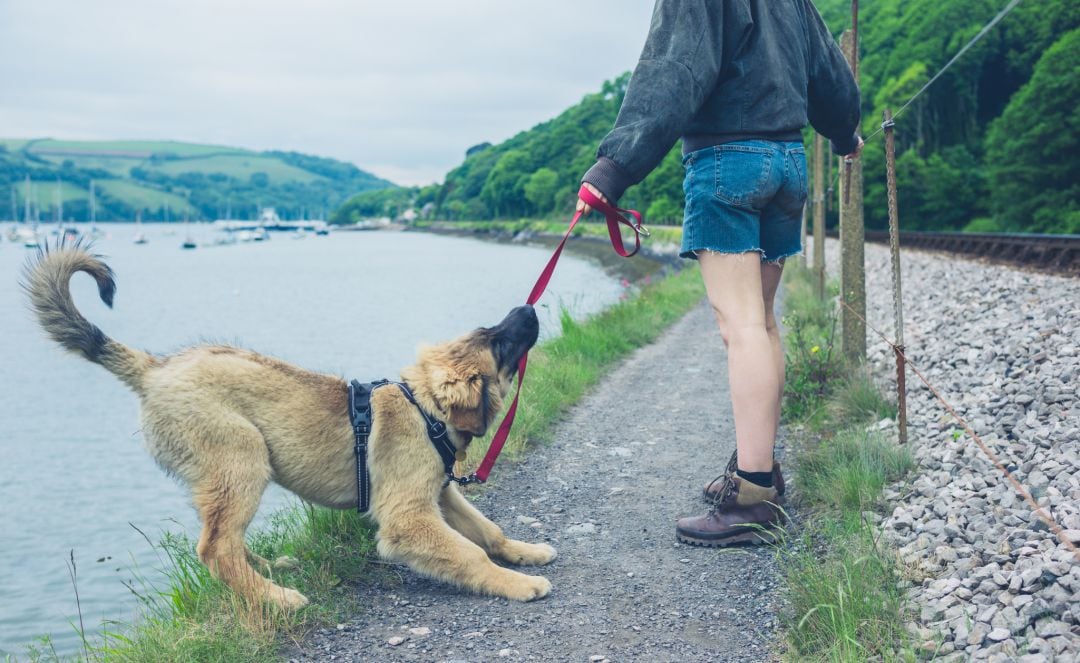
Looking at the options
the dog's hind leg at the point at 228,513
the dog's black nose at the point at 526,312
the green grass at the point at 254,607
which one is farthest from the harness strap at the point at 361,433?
the dog's black nose at the point at 526,312

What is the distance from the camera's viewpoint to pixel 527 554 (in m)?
3.66

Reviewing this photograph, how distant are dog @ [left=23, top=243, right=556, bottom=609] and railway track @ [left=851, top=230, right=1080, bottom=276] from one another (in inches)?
349

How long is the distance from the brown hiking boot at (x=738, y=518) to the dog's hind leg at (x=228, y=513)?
1.81m

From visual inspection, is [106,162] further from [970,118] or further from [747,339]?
[747,339]

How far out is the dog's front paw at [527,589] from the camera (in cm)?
327

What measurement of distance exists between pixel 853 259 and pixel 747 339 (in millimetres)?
3950

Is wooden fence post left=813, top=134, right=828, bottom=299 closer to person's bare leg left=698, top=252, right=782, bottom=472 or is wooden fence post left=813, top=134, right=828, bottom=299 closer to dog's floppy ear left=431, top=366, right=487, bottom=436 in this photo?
person's bare leg left=698, top=252, right=782, bottom=472

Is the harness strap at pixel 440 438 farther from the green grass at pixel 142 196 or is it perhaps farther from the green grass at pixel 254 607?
the green grass at pixel 142 196

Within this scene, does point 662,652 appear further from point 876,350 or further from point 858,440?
point 876,350

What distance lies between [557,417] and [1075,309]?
172 inches

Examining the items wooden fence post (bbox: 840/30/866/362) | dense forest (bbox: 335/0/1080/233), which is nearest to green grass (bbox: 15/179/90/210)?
dense forest (bbox: 335/0/1080/233)

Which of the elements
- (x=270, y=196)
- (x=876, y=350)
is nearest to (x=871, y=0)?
(x=876, y=350)

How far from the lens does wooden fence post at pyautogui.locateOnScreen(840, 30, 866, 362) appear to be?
259 inches

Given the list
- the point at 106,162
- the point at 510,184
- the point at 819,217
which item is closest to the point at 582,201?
the point at 819,217
